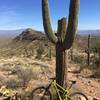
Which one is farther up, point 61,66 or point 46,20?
point 46,20

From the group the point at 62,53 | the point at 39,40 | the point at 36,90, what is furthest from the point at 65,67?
the point at 39,40

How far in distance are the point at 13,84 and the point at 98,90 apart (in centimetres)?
348

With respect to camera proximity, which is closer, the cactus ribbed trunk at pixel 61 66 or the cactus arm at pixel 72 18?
the cactus arm at pixel 72 18

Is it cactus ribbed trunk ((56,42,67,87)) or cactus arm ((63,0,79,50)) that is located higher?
cactus arm ((63,0,79,50))

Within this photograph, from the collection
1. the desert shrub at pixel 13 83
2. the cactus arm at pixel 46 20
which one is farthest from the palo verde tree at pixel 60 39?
the desert shrub at pixel 13 83

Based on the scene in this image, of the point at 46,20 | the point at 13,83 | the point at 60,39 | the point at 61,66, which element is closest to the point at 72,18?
the point at 46,20

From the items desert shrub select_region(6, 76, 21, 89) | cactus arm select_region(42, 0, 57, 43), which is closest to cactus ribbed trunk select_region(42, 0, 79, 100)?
cactus arm select_region(42, 0, 57, 43)

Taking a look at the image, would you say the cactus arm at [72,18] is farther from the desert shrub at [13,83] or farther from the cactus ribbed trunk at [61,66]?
the desert shrub at [13,83]

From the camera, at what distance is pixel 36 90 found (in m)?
9.38

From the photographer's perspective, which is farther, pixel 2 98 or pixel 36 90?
pixel 2 98

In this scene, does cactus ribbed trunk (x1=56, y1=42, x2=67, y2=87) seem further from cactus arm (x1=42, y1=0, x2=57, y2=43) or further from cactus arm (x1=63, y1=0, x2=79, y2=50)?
cactus arm (x1=63, y1=0, x2=79, y2=50)

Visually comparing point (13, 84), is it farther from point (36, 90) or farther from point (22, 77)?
point (36, 90)

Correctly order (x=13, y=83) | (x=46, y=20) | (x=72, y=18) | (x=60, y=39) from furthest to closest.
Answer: (x=13, y=83) < (x=60, y=39) < (x=46, y=20) < (x=72, y=18)

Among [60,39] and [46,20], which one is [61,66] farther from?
[46,20]
